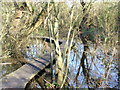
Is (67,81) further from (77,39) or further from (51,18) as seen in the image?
(77,39)

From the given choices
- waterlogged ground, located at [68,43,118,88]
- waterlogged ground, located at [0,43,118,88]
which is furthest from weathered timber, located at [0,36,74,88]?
waterlogged ground, located at [68,43,118,88]

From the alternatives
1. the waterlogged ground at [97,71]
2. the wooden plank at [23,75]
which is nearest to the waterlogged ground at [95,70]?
the waterlogged ground at [97,71]

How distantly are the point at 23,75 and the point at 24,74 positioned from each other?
9 centimetres

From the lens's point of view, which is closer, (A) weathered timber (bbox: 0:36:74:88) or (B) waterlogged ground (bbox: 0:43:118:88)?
(A) weathered timber (bbox: 0:36:74:88)

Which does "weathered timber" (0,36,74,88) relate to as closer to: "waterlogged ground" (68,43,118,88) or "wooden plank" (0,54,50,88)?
"wooden plank" (0,54,50,88)

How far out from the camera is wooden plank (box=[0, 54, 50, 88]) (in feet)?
13.6

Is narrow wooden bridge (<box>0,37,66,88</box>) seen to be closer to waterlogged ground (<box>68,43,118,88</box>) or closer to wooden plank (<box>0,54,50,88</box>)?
wooden plank (<box>0,54,50,88</box>)

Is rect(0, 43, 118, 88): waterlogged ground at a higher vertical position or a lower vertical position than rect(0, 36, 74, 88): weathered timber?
lower

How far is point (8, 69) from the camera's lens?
6.04m

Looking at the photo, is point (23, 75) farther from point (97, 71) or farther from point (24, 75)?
point (97, 71)

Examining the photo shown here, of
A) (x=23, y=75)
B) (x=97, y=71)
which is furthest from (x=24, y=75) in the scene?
(x=97, y=71)

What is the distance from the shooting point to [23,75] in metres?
4.80

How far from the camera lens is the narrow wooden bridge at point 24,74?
4137 mm

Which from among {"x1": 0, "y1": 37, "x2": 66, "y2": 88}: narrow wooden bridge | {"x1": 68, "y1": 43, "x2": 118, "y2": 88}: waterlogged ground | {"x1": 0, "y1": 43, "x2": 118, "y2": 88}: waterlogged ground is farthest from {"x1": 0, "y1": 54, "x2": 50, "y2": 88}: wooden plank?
{"x1": 68, "y1": 43, "x2": 118, "y2": 88}: waterlogged ground
